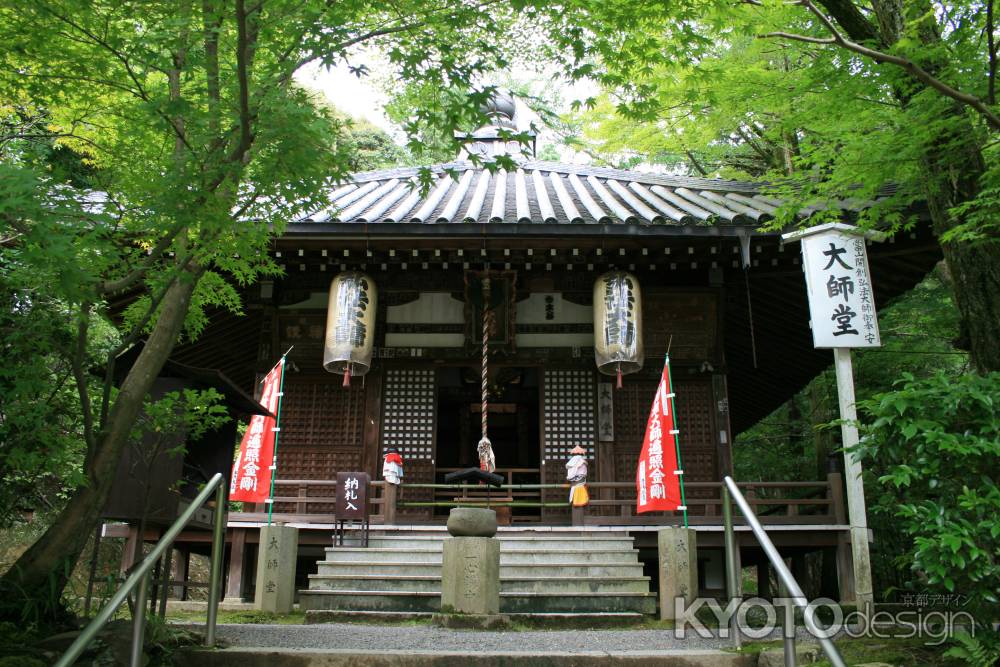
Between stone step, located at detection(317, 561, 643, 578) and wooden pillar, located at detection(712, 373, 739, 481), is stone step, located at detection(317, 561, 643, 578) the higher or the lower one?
the lower one

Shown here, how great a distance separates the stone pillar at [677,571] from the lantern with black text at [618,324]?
3216mm

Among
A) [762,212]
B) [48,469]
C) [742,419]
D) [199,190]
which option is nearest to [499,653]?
[48,469]

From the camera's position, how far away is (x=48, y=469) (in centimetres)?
420

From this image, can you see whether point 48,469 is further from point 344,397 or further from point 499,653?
point 344,397

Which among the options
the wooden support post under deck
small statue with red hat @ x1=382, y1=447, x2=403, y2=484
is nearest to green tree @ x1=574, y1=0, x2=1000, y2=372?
small statue with red hat @ x1=382, y1=447, x2=403, y2=484

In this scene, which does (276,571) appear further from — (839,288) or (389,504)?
(839,288)

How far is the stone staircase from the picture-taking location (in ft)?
23.0

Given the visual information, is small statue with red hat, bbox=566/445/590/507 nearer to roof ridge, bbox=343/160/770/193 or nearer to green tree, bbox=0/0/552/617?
roof ridge, bbox=343/160/770/193

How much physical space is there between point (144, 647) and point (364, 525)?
4.48 meters

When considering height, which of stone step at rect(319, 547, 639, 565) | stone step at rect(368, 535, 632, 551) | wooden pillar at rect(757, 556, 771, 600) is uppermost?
stone step at rect(368, 535, 632, 551)

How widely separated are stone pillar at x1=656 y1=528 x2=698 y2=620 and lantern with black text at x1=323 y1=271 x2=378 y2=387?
486 cm

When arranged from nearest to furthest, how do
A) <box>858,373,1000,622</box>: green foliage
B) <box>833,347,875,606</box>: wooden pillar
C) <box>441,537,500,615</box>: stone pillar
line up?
1. <box>858,373,1000,622</box>: green foliage
2. <box>441,537,500,615</box>: stone pillar
3. <box>833,347,875,606</box>: wooden pillar

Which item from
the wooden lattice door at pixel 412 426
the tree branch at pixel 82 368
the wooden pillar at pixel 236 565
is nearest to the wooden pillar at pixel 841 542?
the wooden lattice door at pixel 412 426

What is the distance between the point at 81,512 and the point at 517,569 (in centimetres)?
454
